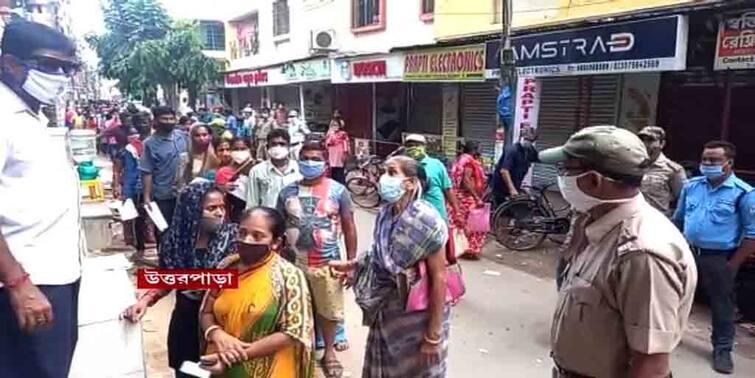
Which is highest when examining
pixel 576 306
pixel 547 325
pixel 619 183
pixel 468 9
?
pixel 468 9

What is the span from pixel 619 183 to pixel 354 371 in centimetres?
283

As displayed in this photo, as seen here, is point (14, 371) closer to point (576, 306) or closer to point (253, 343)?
point (253, 343)

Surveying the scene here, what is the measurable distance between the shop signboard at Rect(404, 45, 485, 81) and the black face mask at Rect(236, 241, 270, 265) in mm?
7119

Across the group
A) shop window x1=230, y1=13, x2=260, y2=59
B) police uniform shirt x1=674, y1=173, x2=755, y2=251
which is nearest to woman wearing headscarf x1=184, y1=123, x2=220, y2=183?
police uniform shirt x1=674, y1=173, x2=755, y2=251

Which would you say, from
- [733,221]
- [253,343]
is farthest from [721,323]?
[253,343]

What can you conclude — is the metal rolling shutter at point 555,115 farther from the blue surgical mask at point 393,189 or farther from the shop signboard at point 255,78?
the shop signboard at point 255,78

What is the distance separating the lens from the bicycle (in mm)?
7770

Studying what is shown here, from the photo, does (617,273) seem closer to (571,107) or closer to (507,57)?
(507,57)

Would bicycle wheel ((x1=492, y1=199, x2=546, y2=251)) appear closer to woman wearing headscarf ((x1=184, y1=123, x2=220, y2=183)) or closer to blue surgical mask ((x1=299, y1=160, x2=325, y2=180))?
woman wearing headscarf ((x1=184, y1=123, x2=220, y2=183))

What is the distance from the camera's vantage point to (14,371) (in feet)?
6.84

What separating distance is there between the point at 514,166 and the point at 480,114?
12.5 ft

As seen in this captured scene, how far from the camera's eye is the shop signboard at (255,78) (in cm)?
1812

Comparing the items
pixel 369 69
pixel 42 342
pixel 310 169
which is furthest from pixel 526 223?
pixel 42 342

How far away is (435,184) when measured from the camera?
5.70 m
